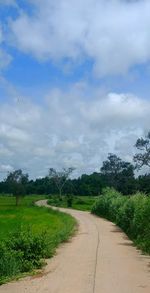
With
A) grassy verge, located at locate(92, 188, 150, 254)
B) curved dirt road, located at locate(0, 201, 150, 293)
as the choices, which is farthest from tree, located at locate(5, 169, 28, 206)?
curved dirt road, located at locate(0, 201, 150, 293)

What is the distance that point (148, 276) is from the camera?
1476 centimetres

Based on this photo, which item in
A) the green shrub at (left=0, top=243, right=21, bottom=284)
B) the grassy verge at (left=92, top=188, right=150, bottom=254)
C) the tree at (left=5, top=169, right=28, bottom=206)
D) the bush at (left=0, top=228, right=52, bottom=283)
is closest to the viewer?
the green shrub at (left=0, top=243, right=21, bottom=284)

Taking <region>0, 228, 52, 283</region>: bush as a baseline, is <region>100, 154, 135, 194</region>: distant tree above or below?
above

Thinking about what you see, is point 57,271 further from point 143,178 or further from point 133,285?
point 143,178

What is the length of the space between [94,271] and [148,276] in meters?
1.81

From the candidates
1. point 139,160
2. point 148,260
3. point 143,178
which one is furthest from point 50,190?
point 148,260

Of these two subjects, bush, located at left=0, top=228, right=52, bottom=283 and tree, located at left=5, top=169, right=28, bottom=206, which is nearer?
bush, located at left=0, top=228, right=52, bottom=283

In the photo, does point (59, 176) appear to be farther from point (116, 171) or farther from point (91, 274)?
point (91, 274)

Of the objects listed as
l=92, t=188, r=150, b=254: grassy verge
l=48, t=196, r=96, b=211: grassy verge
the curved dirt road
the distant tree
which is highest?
the distant tree

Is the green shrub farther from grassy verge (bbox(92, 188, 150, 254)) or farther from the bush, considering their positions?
grassy verge (bbox(92, 188, 150, 254))

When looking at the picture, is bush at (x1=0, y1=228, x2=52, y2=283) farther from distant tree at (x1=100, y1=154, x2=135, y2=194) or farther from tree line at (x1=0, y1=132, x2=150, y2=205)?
distant tree at (x1=100, y1=154, x2=135, y2=194)

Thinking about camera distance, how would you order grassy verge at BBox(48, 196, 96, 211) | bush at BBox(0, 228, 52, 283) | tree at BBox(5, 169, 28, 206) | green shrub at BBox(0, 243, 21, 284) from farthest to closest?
tree at BBox(5, 169, 28, 206)
grassy verge at BBox(48, 196, 96, 211)
bush at BBox(0, 228, 52, 283)
green shrub at BBox(0, 243, 21, 284)

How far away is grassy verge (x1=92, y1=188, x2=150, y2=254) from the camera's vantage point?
78.8 ft

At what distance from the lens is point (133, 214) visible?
32.4 meters
